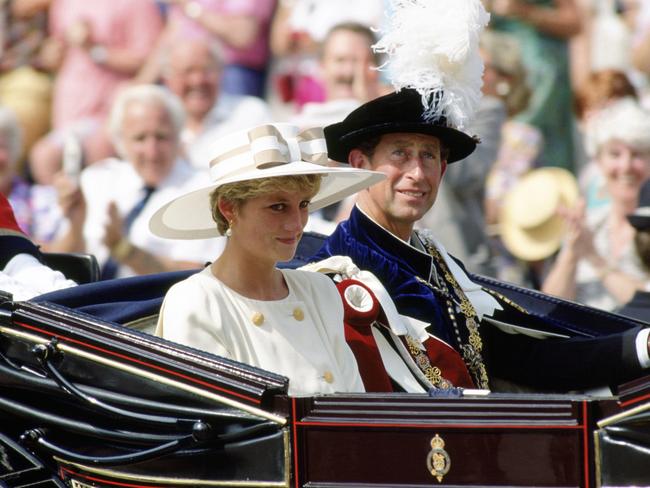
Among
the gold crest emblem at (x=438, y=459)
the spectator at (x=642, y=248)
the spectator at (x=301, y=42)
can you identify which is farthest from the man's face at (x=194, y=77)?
the gold crest emblem at (x=438, y=459)

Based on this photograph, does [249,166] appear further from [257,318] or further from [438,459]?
[438,459]

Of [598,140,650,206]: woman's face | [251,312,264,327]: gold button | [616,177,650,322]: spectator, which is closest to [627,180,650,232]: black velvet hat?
[616,177,650,322]: spectator

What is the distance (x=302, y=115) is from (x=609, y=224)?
1.59 meters

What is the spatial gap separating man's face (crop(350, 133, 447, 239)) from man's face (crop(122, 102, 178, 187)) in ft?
9.97

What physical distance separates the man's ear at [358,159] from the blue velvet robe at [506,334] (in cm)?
14

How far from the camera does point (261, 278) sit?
2904mm

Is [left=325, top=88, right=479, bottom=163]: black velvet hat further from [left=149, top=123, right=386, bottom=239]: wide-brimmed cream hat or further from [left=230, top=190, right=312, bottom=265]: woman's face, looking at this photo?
[left=230, top=190, right=312, bottom=265]: woman's face

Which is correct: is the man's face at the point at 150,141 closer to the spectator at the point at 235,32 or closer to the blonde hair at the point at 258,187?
the spectator at the point at 235,32

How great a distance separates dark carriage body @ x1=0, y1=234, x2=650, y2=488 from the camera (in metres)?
2.52

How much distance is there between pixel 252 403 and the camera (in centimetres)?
265

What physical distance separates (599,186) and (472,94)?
259cm

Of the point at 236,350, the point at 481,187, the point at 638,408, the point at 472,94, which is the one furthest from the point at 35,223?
the point at 638,408

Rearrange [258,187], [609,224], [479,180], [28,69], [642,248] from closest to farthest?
[258,187] < [642,248] < [609,224] < [479,180] < [28,69]

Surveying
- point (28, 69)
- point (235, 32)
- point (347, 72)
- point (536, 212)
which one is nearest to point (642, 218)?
point (536, 212)
